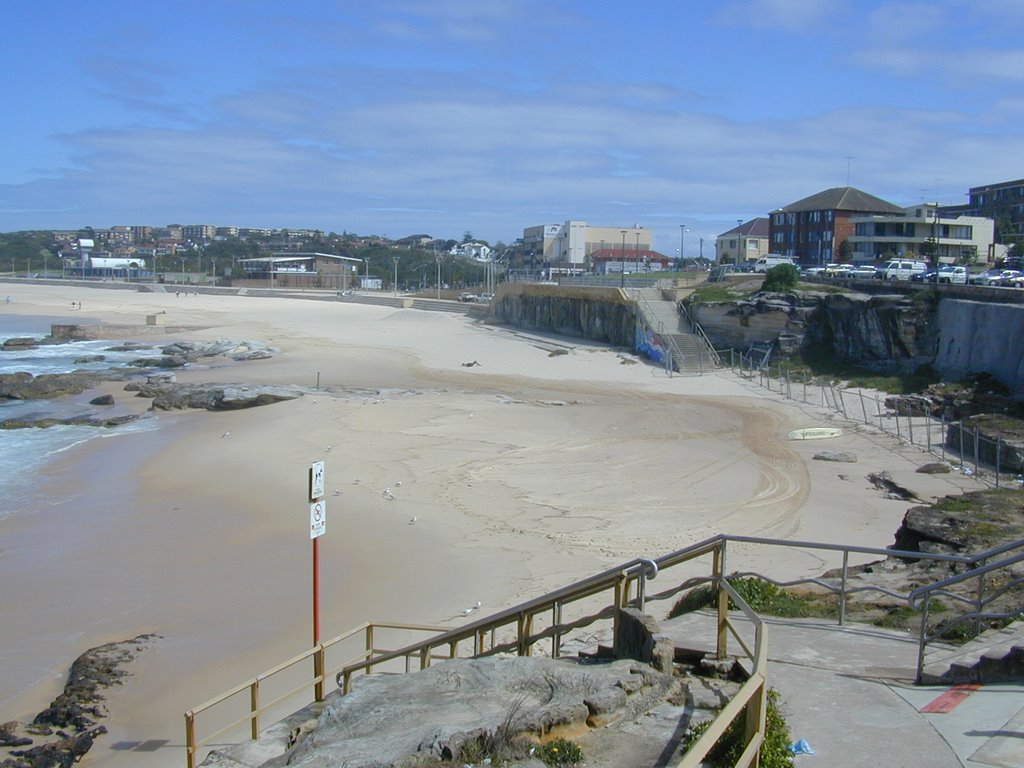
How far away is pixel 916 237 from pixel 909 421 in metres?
51.4

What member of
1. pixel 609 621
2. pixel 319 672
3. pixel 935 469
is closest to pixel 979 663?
pixel 609 621

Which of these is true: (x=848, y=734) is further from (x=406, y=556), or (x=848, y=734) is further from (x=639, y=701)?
(x=406, y=556)

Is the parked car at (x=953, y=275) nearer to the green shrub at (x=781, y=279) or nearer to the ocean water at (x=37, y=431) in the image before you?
the green shrub at (x=781, y=279)

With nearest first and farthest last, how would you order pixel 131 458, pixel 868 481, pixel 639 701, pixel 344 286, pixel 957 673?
1. pixel 639 701
2. pixel 957 673
3. pixel 868 481
4. pixel 131 458
5. pixel 344 286

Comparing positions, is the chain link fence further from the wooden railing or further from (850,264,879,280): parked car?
the wooden railing

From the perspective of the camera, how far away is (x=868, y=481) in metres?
20.5

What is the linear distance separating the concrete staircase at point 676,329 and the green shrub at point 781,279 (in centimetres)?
428

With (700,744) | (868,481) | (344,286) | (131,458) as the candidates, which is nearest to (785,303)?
(868,481)

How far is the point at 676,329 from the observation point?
45406mm

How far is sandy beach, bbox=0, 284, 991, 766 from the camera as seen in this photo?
12984 mm

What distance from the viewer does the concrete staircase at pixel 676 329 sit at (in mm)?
41250

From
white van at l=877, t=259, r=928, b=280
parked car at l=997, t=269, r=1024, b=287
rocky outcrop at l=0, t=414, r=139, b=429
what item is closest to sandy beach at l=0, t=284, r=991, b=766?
rocky outcrop at l=0, t=414, r=139, b=429

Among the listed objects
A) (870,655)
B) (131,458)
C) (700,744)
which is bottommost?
(131,458)

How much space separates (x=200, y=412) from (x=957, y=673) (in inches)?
1131
